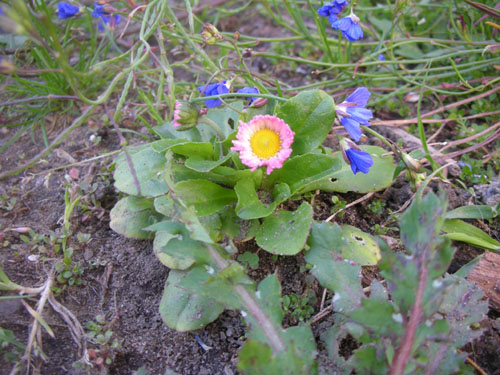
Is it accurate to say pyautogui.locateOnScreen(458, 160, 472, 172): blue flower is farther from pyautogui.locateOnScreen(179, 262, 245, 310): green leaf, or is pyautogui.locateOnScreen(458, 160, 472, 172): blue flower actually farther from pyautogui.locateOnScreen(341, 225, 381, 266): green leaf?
pyautogui.locateOnScreen(179, 262, 245, 310): green leaf

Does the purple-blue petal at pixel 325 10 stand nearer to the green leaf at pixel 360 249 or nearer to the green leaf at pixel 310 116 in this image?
the green leaf at pixel 310 116

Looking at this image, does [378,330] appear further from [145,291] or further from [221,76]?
[221,76]

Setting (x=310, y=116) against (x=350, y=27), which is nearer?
(x=310, y=116)

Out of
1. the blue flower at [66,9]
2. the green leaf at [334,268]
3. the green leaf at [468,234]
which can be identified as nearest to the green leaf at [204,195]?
the green leaf at [334,268]

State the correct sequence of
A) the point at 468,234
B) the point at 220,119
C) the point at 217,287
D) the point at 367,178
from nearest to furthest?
the point at 217,287, the point at 468,234, the point at 367,178, the point at 220,119

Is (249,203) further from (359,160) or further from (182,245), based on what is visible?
(359,160)

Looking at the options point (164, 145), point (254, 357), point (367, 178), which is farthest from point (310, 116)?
point (254, 357)

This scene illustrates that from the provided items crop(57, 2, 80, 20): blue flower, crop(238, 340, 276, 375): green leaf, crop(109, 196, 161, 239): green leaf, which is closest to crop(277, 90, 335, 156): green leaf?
crop(109, 196, 161, 239): green leaf
